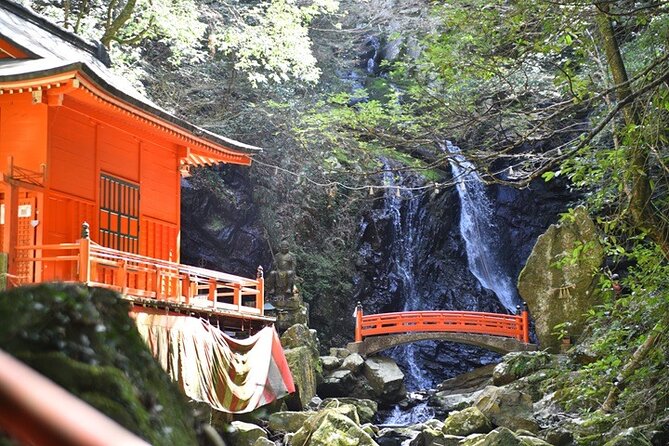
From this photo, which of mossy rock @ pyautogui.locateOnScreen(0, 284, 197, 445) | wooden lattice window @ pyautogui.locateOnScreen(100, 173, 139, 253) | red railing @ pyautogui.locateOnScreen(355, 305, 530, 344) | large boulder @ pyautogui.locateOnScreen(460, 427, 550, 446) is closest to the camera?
mossy rock @ pyautogui.locateOnScreen(0, 284, 197, 445)

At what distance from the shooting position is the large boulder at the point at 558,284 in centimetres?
2073

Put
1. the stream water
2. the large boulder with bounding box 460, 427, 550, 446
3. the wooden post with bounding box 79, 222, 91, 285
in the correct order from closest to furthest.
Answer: the wooden post with bounding box 79, 222, 91, 285, the large boulder with bounding box 460, 427, 550, 446, the stream water

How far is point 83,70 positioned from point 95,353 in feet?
32.9

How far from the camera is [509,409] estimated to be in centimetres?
1738

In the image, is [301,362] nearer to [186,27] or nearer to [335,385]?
[335,385]

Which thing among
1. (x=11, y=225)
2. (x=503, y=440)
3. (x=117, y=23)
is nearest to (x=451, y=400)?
(x=503, y=440)

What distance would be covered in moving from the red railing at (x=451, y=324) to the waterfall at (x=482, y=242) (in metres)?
3.92

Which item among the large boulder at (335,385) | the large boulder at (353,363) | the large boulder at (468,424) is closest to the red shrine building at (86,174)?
the large boulder at (468,424)

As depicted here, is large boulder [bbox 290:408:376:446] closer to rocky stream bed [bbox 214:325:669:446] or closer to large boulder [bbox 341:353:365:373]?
rocky stream bed [bbox 214:325:669:446]

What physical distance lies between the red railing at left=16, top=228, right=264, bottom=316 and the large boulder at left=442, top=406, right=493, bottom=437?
5177 millimetres

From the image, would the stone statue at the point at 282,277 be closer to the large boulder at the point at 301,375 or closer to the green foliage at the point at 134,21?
the large boulder at the point at 301,375

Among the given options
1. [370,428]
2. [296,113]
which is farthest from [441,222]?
[370,428]

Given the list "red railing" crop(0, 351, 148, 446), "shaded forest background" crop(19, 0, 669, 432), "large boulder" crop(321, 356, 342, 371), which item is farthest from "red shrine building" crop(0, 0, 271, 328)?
"red railing" crop(0, 351, 148, 446)

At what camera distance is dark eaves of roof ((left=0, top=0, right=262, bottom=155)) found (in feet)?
36.7
